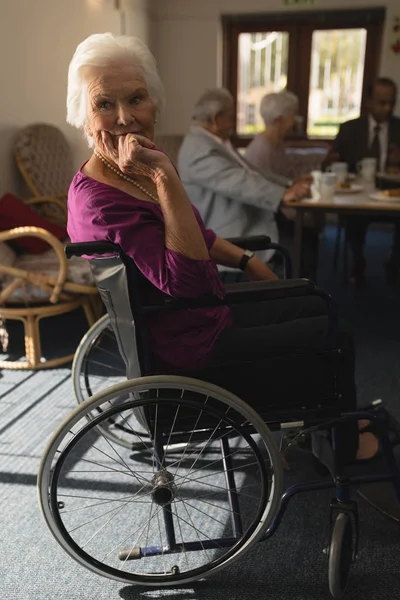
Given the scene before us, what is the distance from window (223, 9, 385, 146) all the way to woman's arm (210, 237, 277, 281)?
4.15 m

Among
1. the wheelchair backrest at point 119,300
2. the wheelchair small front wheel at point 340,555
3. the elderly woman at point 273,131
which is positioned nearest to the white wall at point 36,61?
the elderly woman at point 273,131

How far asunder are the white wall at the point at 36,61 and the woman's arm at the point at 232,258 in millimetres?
1732

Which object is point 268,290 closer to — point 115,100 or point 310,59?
point 115,100

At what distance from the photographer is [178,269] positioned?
105 cm

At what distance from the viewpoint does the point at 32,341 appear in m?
2.31

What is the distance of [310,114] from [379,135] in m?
1.88

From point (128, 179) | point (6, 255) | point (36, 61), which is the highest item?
point (36, 61)

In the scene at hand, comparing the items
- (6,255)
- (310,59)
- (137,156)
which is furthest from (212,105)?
(310,59)

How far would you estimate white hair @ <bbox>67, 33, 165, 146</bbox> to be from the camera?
1.13 metres

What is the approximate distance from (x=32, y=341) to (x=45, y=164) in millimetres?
1262

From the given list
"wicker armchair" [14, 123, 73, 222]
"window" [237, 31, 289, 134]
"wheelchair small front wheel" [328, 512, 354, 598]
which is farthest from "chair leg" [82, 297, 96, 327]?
"window" [237, 31, 289, 134]

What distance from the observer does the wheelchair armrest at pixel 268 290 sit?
1098 mm

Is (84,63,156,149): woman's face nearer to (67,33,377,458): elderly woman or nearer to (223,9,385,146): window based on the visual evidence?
(67,33,377,458): elderly woman

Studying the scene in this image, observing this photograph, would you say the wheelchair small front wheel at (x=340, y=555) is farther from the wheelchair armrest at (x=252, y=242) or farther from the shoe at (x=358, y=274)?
the shoe at (x=358, y=274)
